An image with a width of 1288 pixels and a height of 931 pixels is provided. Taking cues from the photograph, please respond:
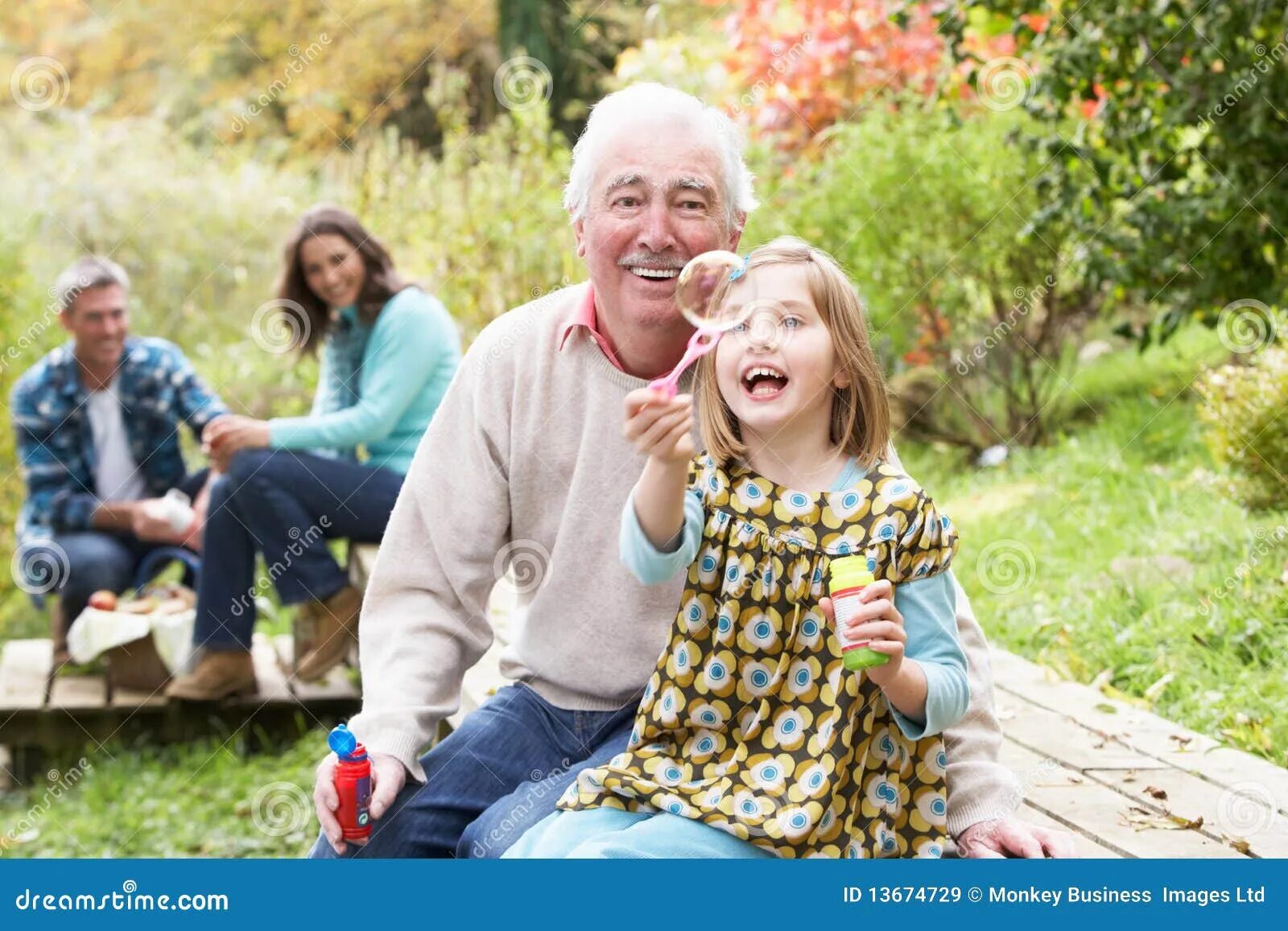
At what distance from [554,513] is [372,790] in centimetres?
55

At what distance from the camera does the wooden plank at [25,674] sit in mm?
5082

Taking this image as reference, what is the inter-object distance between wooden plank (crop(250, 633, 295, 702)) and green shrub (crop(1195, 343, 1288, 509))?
3.09m

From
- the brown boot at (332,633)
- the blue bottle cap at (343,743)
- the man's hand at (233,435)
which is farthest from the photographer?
the brown boot at (332,633)

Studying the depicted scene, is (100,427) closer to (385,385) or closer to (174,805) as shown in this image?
(385,385)

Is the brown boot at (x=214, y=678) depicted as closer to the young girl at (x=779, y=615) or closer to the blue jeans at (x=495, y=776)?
the blue jeans at (x=495, y=776)

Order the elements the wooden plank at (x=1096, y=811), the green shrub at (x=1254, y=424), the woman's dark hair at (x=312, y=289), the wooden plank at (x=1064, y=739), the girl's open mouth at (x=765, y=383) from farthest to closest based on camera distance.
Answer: the woman's dark hair at (x=312, y=289), the green shrub at (x=1254, y=424), the wooden plank at (x=1064, y=739), the wooden plank at (x=1096, y=811), the girl's open mouth at (x=765, y=383)

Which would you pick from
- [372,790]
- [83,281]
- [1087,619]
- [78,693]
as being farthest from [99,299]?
[372,790]

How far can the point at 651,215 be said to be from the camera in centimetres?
248

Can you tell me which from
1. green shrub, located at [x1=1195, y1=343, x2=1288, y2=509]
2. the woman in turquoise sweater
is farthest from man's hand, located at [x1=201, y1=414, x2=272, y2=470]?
green shrub, located at [x1=1195, y1=343, x2=1288, y2=509]

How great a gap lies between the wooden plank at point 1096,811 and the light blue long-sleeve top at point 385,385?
2550mm

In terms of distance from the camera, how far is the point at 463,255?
23.7 ft

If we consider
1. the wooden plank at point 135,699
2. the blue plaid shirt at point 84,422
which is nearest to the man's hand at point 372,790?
the wooden plank at point 135,699

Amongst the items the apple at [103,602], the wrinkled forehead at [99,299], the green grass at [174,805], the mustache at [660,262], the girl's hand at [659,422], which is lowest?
the green grass at [174,805]

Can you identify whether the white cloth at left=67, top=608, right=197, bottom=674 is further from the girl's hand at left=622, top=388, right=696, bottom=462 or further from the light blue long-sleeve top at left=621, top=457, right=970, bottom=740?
the girl's hand at left=622, top=388, right=696, bottom=462
